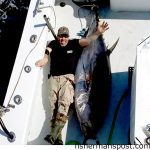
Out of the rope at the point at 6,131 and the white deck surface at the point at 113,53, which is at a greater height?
the white deck surface at the point at 113,53

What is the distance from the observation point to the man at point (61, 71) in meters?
4.23

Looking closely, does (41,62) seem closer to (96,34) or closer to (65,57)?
(65,57)

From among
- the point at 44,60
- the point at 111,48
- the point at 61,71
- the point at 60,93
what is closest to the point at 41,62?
the point at 44,60

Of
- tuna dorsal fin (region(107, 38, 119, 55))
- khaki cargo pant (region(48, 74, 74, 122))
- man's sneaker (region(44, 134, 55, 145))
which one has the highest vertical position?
tuna dorsal fin (region(107, 38, 119, 55))

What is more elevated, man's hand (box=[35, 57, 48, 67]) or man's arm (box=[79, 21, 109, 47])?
man's arm (box=[79, 21, 109, 47])

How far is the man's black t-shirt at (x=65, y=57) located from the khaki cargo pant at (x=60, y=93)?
0.27 ft

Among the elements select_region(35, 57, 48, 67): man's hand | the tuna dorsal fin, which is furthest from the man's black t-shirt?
the tuna dorsal fin

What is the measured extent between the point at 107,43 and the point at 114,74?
20.1 inches

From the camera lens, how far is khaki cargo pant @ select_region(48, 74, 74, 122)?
4281mm

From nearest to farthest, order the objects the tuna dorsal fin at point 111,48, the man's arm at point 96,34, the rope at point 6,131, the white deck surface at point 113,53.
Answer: the rope at point 6,131
the white deck surface at point 113,53
the man's arm at point 96,34
the tuna dorsal fin at point 111,48

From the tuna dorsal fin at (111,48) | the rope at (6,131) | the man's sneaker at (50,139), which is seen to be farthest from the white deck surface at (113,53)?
the rope at (6,131)

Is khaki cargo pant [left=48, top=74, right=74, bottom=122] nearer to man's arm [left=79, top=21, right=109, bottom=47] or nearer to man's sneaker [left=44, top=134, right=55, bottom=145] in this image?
man's sneaker [left=44, top=134, right=55, bottom=145]

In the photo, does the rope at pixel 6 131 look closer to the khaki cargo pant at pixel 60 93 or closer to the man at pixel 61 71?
the man at pixel 61 71

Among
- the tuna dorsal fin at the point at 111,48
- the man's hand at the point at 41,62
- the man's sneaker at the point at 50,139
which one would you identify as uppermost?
the tuna dorsal fin at the point at 111,48
